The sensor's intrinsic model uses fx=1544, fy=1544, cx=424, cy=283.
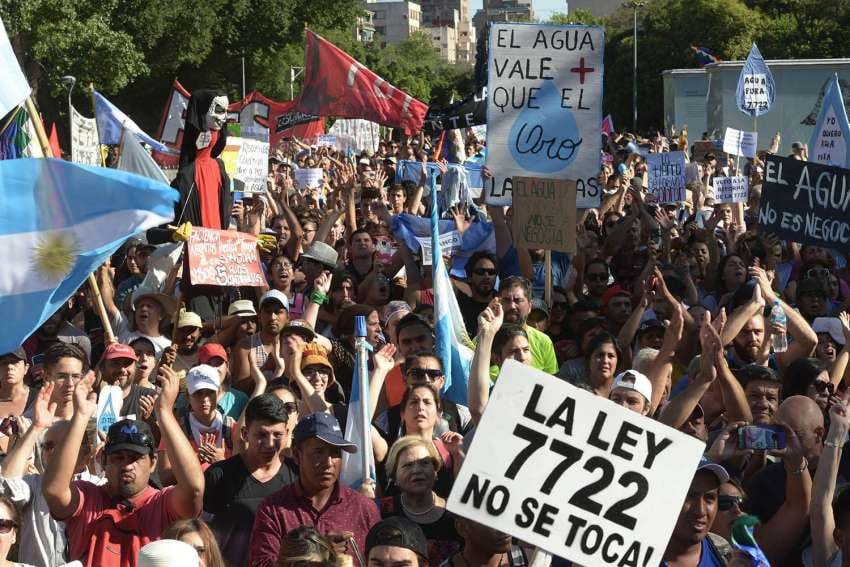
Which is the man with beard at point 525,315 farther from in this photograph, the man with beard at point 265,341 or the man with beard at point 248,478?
the man with beard at point 248,478

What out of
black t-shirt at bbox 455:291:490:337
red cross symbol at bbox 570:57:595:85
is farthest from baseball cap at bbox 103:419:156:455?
red cross symbol at bbox 570:57:595:85

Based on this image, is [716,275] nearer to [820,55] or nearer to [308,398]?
[308,398]

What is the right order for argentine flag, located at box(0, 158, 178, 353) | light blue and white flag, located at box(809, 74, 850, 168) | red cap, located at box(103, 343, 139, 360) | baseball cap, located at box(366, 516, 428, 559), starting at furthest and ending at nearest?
light blue and white flag, located at box(809, 74, 850, 168), red cap, located at box(103, 343, 139, 360), argentine flag, located at box(0, 158, 178, 353), baseball cap, located at box(366, 516, 428, 559)

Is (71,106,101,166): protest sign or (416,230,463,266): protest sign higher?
(71,106,101,166): protest sign

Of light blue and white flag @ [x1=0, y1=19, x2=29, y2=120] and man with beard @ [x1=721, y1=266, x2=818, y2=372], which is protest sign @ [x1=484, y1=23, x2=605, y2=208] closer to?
man with beard @ [x1=721, y1=266, x2=818, y2=372]

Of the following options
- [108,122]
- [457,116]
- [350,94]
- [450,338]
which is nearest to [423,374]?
[450,338]

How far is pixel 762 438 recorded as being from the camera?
607 centimetres

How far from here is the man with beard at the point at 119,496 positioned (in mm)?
5727

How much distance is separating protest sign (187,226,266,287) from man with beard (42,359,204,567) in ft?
11.0

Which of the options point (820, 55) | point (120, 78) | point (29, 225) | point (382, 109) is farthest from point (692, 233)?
point (820, 55)

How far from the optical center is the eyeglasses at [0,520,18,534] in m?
5.23

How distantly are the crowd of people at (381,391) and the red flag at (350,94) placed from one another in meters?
3.48

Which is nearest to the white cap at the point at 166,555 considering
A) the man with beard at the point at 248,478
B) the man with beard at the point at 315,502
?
the man with beard at the point at 315,502

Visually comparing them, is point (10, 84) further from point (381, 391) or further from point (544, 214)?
point (544, 214)
